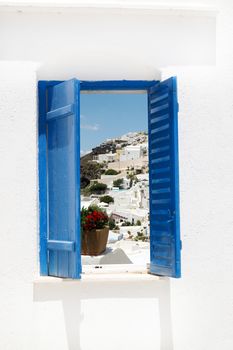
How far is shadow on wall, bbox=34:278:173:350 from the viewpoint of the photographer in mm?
4551

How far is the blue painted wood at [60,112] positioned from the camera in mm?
4297

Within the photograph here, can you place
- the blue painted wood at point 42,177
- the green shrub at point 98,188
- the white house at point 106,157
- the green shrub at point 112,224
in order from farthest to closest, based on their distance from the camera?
1. the white house at point 106,157
2. the green shrub at point 98,188
3. the green shrub at point 112,224
4. the blue painted wood at point 42,177

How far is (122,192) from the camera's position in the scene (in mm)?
19641

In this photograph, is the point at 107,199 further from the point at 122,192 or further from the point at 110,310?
the point at 110,310

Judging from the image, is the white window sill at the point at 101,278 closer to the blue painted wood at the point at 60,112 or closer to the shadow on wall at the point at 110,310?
the shadow on wall at the point at 110,310

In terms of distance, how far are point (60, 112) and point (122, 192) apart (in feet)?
50.0

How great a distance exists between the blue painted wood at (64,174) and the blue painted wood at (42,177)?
44 millimetres

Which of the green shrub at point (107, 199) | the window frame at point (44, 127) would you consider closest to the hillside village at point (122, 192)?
the green shrub at point (107, 199)

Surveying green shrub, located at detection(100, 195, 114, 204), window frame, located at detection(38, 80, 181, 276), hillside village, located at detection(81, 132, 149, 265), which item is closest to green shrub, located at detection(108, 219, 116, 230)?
hillside village, located at detection(81, 132, 149, 265)

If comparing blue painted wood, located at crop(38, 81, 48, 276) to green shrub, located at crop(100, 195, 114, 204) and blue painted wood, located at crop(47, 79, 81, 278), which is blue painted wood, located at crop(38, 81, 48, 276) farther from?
green shrub, located at crop(100, 195, 114, 204)
